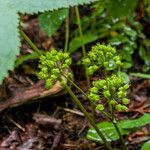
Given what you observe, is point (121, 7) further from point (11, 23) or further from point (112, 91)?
point (11, 23)

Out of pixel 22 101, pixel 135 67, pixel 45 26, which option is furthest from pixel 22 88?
pixel 135 67

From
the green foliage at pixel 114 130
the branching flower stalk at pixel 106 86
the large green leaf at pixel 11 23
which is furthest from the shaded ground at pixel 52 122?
the large green leaf at pixel 11 23

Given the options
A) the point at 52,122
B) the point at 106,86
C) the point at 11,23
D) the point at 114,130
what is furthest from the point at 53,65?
the point at 52,122

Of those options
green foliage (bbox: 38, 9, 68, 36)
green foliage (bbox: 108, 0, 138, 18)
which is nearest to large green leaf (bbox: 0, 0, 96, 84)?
green foliage (bbox: 38, 9, 68, 36)

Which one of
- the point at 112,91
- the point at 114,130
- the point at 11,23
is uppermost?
the point at 11,23

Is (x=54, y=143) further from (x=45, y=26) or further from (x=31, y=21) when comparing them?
(x=31, y=21)

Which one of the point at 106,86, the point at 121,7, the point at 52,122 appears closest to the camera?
the point at 106,86

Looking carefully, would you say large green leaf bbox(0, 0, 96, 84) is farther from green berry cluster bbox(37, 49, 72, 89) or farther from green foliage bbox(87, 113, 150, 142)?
green foliage bbox(87, 113, 150, 142)

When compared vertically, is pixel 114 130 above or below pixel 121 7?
below
